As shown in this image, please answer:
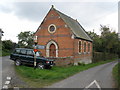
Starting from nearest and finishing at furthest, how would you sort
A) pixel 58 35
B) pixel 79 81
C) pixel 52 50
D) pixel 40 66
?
pixel 79 81
pixel 40 66
pixel 58 35
pixel 52 50

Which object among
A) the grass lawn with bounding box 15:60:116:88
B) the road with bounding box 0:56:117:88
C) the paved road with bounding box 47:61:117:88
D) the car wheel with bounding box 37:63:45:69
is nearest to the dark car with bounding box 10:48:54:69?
the car wheel with bounding box 37:63:45:69

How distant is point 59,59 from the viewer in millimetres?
16453

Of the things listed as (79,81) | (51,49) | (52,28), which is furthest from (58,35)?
(79,81)

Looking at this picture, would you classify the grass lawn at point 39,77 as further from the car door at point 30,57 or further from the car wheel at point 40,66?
the car door at point 30,57

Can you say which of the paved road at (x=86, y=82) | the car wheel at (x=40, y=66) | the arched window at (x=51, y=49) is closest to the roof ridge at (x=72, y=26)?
the arched window at (x=51, y=49)

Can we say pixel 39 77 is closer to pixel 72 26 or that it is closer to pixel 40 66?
pixel 40 66

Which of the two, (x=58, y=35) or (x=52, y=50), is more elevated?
(x=58, y=35)

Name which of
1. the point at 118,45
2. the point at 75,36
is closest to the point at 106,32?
the point at 118,45

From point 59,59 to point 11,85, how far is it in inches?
364

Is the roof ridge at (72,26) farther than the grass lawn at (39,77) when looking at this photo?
Yes

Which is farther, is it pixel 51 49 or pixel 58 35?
pixel 51 49

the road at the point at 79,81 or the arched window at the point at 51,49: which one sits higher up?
the arched window at the point at 51,49

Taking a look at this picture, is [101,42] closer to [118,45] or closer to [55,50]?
[118,45]

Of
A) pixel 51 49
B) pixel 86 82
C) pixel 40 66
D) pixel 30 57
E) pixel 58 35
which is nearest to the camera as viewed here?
pixel 86 82
